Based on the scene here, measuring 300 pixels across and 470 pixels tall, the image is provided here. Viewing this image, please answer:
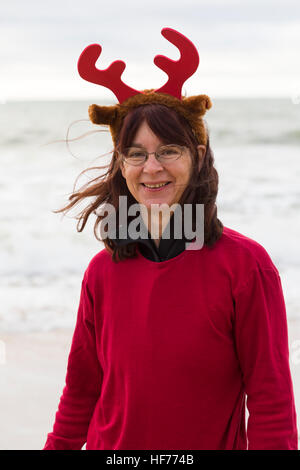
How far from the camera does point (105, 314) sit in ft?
6.04

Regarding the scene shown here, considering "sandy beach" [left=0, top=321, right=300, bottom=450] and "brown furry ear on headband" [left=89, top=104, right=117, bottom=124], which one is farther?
"sandy beach" [left=0, top=321, right=300, bottom=450]

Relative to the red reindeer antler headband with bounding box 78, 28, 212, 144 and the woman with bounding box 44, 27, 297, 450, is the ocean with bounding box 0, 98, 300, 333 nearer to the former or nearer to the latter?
the red reindeer antler headband with bounding box 78, 28, 212, 144

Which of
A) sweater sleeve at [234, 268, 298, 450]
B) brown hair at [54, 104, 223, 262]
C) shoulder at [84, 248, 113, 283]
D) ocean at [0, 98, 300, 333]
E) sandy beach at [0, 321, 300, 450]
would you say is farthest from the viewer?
ocean at [0, 98, 300, 333]

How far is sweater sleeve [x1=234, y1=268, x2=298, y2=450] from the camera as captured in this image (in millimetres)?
1647

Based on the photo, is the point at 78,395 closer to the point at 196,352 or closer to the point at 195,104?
the point at 196,352

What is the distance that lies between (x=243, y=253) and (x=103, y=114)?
55 cm

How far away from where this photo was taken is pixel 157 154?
178 centimetres

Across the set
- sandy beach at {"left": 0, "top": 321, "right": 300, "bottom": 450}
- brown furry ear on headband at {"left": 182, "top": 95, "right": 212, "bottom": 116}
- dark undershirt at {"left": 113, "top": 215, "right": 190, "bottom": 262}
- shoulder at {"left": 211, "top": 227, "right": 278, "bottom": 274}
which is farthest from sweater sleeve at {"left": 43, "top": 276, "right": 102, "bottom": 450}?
sandy beach at {"left": 0, "top": 321, "right": 300, "bottom": 450}

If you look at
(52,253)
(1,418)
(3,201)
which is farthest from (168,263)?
(3,201)

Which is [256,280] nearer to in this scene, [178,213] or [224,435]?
[178,213]

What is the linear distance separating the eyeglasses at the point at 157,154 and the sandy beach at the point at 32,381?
250cm

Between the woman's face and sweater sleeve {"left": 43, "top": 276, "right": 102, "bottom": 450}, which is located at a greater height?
the woman's face

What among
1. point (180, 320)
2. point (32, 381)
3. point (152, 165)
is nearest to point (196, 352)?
point (180, 320)

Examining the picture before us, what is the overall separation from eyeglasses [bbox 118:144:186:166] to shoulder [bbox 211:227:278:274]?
25 cm
